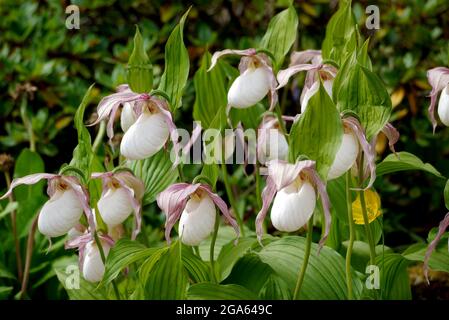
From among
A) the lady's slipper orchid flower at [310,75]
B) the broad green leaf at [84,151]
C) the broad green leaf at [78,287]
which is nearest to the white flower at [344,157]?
the lady's slipper orchid flower at [310,75]

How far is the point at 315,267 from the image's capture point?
1.59 meters

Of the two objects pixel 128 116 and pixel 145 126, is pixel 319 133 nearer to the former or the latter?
pixel 145 126

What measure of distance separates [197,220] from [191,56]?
1514 millimetres

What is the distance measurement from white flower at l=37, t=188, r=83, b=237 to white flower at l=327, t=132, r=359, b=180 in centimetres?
48

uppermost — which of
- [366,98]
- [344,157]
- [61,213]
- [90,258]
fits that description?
[366,98]

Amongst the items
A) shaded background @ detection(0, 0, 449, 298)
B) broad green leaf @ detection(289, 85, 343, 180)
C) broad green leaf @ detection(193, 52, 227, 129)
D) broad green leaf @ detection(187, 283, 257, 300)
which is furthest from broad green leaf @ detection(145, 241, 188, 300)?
shaded background @ detection(0, 0, 449, 298)

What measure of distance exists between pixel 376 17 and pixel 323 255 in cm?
55

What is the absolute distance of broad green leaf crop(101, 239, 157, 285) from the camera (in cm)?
147

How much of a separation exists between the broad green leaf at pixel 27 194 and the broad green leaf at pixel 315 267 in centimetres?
92

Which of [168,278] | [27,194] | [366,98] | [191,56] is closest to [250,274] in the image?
[168,278]

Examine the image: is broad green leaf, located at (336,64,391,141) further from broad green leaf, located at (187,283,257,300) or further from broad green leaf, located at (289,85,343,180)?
broad green leaf, located at (187,283,257,300)

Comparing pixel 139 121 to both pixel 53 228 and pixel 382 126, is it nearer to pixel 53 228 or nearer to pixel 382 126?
pixel 53 228

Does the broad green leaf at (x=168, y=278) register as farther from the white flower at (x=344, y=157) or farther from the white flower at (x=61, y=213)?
the white flower at (x=344, y=157)

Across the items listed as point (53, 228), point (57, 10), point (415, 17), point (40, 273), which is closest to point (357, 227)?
point (53, 228)
